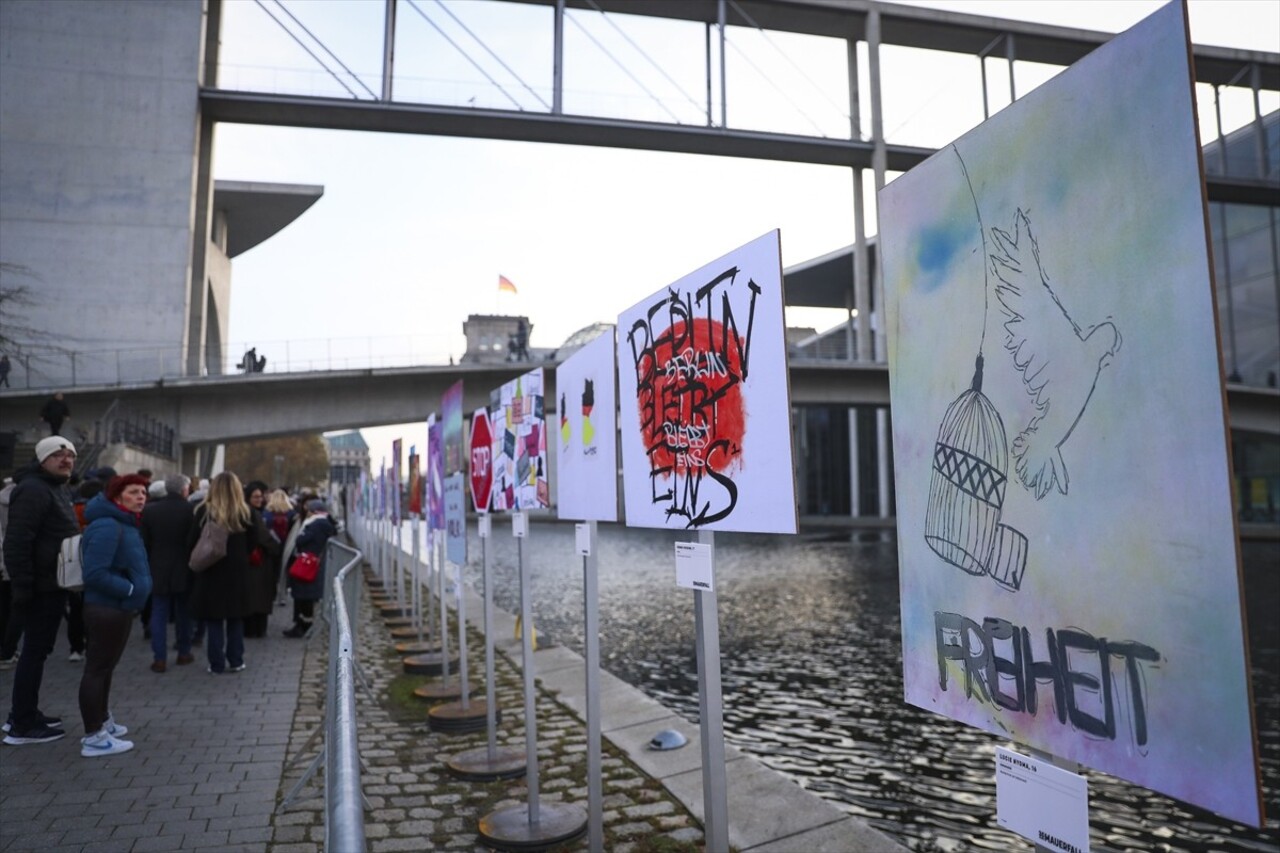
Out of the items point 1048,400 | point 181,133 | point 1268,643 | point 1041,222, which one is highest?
point 181,133

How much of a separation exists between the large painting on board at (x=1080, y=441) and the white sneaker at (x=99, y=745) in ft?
19.3

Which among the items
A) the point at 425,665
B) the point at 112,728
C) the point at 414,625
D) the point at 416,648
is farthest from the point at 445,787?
the point at 414,625

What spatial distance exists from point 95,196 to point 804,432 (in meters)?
48.9

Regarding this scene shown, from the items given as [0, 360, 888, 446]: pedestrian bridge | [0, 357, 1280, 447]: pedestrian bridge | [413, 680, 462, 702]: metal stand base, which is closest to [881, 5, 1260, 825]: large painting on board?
[413, 680, 462, 702]: metal stand base

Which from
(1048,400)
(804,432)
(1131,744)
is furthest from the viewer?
(804,432)

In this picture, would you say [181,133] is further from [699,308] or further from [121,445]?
[699,308]

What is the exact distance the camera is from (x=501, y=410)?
21.2 feet

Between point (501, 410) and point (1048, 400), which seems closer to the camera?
point (1048, 400)

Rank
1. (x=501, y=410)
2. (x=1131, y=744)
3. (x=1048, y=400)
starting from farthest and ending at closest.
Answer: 1. (x=501, y=410)
2. (x=1048, y=400)
3. (x=1131, y=744)

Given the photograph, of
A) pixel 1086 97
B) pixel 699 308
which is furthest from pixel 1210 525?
pixel 699 308

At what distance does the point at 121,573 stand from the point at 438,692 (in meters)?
3.29

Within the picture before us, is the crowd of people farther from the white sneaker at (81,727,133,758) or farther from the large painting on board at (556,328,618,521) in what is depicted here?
the large painting on board at (556,328,618,521)

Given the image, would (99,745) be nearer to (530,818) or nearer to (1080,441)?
(530,818)

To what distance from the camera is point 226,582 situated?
9.04m
